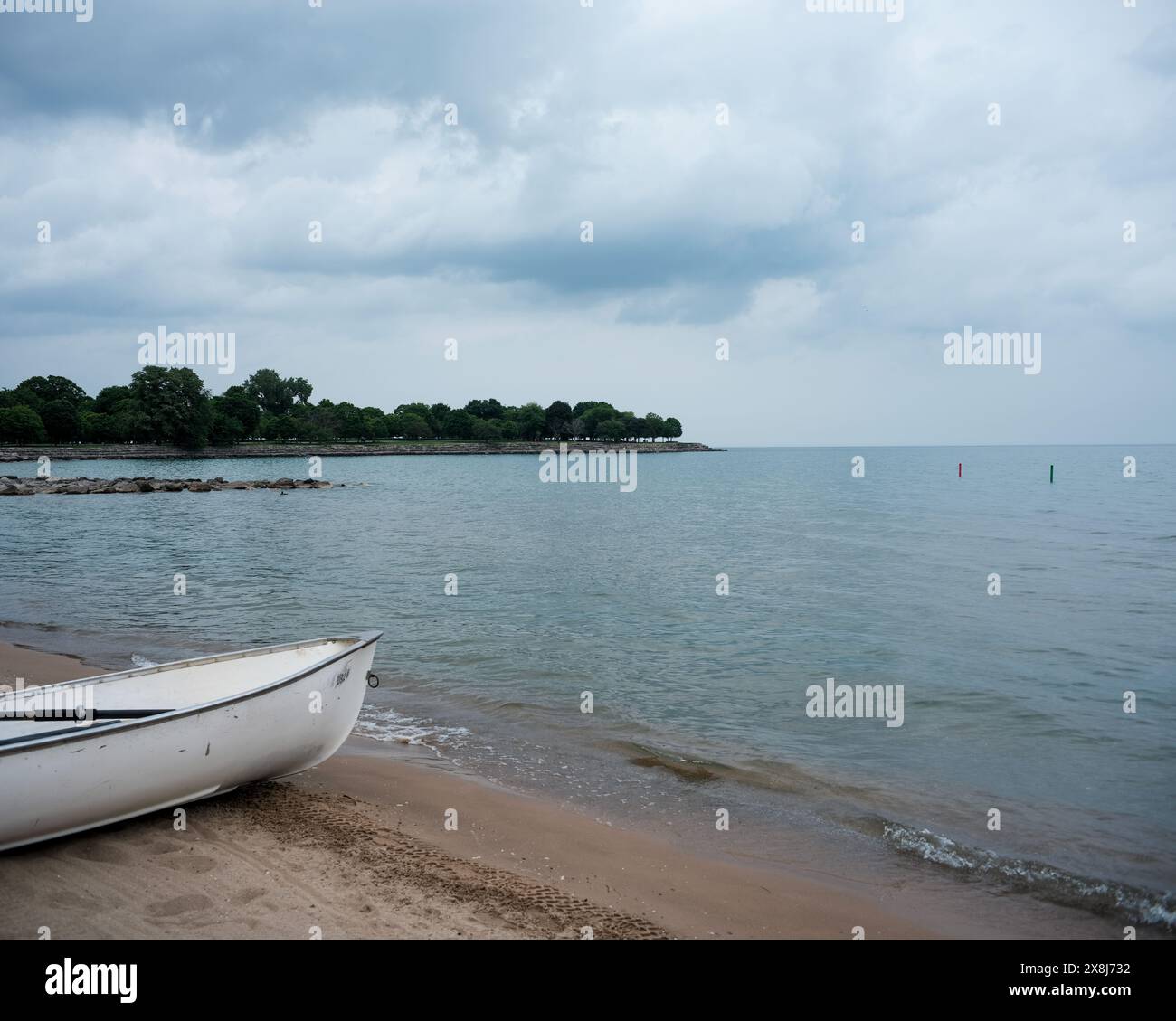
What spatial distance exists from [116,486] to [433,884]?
7587 cm

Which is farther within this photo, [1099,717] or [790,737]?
[1099,717]

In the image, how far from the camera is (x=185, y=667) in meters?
9.39

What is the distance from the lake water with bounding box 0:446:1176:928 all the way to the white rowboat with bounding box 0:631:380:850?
2.99m

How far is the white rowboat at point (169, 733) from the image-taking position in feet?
22.0

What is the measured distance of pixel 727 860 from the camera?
8.36 metres

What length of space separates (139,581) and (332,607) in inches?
336

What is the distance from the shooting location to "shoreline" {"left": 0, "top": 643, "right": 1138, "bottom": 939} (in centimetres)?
629

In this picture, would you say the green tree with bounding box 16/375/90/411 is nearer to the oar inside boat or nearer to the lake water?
the lake water

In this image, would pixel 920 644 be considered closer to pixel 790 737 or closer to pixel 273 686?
pixel 790 737

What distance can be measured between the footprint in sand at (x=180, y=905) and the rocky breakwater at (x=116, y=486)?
73.0 meters

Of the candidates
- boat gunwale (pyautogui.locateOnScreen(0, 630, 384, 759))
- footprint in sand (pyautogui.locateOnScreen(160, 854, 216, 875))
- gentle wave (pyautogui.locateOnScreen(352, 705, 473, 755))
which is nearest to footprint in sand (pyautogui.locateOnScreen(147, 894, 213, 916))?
footprint in sand (pyautogui.locateOnScreen(160, 854, 216, 875))

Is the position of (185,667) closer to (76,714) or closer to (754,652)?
(76,714)

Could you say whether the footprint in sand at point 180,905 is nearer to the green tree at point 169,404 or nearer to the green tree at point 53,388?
the green tree at point 169,404
